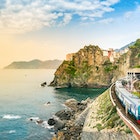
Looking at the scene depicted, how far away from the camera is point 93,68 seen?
166m

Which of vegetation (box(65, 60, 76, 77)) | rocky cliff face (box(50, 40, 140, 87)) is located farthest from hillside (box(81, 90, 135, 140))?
vegetation (box(65, 60, 76, 77))

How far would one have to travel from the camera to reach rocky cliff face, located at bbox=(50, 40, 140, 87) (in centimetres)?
15988

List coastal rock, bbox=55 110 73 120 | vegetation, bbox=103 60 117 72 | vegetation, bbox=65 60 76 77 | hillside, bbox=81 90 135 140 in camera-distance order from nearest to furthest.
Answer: hillside, bbox=81 90 135 140 < coastal rock, bbox=55 110 73 120 < vegetation, bbox=65 60 76 77 < vegetation, bbox=103 60 117 72

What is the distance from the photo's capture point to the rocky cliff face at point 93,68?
159875 millimetres

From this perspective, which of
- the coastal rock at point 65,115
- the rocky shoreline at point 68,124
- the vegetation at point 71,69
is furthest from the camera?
the vegetation at point 71,69

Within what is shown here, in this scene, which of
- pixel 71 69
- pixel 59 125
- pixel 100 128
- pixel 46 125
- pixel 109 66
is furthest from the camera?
pixel 109 66

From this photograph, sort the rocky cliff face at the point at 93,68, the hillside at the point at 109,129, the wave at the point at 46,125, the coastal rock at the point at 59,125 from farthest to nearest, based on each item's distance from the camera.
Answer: the rocky cliff face at the point at 93,68, the wave at the point at 46,125, the coastal rock at the point at 59,125, the hillside at the point at 109,129

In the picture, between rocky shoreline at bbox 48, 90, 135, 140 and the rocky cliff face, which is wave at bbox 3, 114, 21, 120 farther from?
the rocky cliff face

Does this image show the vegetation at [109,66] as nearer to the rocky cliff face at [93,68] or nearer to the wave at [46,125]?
the rocky cliff face at [93,68]

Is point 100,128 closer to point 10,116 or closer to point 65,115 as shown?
point 65,115

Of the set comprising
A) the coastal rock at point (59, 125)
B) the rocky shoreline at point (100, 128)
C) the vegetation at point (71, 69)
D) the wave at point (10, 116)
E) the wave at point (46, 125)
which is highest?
→ the vegetation at point (71, 69)

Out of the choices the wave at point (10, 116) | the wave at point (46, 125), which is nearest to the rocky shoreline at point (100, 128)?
the wave at point (46, 125)

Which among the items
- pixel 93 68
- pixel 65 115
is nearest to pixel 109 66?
pixel 93 68

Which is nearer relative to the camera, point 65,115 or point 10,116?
point 65,115
